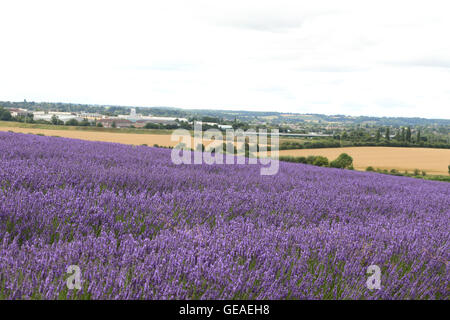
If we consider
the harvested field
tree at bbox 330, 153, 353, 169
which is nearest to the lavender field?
tree at bbox 330, 153, 353, 169

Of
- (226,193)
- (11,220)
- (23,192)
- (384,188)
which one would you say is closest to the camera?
(11,220)

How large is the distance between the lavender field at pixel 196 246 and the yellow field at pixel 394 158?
35061 millimetres

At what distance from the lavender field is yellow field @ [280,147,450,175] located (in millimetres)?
35061

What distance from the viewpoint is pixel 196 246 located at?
1932 millimetres

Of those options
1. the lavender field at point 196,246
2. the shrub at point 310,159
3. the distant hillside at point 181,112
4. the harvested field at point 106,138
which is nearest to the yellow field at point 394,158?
the shrub at point 310,159

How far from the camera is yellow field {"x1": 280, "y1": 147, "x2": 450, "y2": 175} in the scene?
41.2 m

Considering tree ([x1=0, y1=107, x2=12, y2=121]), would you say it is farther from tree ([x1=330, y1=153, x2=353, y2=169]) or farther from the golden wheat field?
tree ([x1=330, y1=153, x2=353, y2=169])

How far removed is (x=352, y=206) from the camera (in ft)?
11.9

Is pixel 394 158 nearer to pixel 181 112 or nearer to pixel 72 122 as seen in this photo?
pixel 72 122

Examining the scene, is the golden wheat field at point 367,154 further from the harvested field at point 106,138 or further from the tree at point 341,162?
the tree at point 341,162

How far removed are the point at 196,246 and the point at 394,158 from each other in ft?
164
